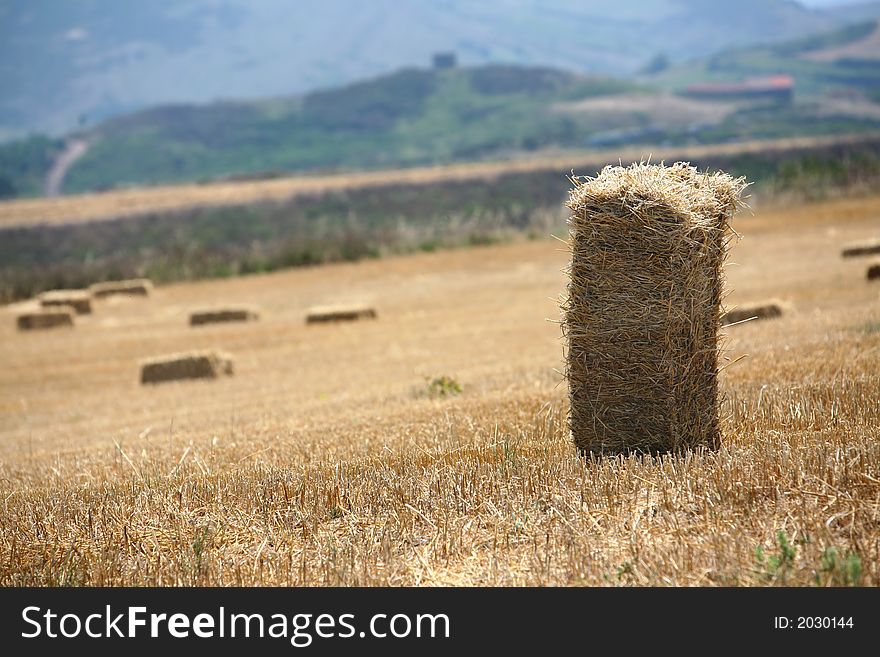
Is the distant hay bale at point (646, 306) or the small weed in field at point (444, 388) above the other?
the distant hay bale at point (646, 306)

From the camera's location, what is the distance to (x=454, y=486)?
6859 mm

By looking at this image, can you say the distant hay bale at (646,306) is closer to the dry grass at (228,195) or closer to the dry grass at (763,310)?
the dry grass at (763,310)

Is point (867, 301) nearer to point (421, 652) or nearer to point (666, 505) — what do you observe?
point (666, 505)

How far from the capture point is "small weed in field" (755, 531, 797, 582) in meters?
5.21

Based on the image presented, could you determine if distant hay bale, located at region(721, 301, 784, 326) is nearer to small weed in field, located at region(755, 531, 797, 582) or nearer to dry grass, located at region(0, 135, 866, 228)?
small weed in field, located at region(755, 531, 797, 582)

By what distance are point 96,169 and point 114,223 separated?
10363cm

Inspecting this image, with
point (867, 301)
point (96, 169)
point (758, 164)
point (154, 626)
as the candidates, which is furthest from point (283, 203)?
point (96, 169)

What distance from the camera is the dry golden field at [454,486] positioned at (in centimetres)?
571

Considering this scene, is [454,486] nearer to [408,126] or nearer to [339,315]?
[339,315]

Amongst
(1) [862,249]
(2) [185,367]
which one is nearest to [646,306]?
(2) [185,367]

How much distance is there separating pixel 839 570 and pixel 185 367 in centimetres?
1411

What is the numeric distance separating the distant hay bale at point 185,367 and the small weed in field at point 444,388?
20.5ft

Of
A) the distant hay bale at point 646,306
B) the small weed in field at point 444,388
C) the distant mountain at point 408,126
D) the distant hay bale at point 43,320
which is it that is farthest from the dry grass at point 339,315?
the distant mountain at point 408,126

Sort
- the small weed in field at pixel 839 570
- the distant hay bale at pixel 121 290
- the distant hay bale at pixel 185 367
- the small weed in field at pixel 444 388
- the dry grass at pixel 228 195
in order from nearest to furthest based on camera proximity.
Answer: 1. the small weed in field at pixel 839 570
2. the small weed in field at pixel 444 388
3. the distant hay bale at pixel 185 367
4. the distant hay bale at pixel 121 290
5. the dry grass at pixel 228 195
